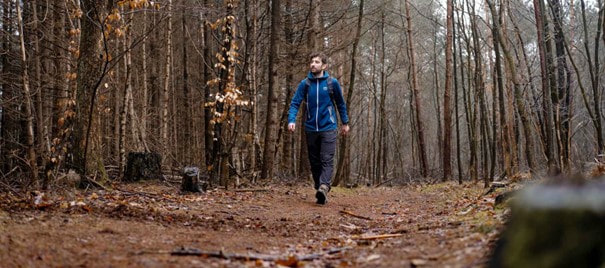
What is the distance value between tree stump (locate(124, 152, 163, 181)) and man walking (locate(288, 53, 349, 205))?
356 centimetres

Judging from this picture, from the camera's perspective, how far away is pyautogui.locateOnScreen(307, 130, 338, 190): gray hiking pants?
7281 mm

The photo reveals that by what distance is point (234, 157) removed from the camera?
10.1m

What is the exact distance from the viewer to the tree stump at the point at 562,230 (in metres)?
1.59

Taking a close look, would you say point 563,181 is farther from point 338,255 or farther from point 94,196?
point 94,196

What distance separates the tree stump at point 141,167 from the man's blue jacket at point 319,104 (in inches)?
139

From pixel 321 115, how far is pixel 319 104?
17cm

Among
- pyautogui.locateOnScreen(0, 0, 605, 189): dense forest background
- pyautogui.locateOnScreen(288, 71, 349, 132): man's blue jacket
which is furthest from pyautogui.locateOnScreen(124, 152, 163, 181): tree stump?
pyautogui.locateOnScreen(288, 71, 349, 132): man's blue jacket

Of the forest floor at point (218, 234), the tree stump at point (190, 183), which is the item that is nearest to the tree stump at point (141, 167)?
the tree stump at point (190, 183)

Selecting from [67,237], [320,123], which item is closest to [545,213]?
[67,237]

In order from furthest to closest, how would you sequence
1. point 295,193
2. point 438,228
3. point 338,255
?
point 295,193 < point 438,228 < point 338,255

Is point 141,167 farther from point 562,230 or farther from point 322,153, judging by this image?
point 562,230

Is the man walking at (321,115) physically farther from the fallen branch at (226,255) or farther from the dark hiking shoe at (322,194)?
the fallen branch at (226,255)

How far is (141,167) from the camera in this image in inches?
368

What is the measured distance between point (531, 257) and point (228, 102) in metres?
6.61
